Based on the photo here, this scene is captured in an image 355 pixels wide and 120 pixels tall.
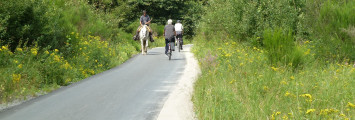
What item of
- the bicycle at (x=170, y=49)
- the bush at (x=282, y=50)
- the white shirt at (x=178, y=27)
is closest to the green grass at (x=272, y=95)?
the bush at (x=282, y=50)

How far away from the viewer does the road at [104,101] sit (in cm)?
741

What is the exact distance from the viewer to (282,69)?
1034cm

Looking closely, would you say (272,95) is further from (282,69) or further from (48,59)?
(48,59)

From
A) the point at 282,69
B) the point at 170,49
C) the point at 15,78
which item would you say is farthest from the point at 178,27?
the point at 15,78

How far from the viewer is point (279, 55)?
11367 millimetres

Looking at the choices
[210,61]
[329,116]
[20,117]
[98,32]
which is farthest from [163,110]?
[98,32]

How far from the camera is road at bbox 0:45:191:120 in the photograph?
24.3 ft

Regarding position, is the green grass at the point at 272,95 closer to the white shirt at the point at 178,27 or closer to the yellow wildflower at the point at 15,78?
the yellow wildflower at the point at 15,78

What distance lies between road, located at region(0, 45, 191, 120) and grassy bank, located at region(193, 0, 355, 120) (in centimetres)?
105

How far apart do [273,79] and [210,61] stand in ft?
13.0

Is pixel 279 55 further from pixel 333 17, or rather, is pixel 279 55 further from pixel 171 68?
pixel 171 68

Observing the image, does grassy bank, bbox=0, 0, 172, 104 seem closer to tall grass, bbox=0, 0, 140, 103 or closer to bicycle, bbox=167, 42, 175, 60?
tall grass, bbox=0, 0, 140, 103

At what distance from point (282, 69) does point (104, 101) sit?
4.45 meters

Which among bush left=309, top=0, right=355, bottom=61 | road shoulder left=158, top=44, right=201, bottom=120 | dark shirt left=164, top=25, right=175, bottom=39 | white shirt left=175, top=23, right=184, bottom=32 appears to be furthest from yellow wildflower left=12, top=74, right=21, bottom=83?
white shirt left=175, top=23, right=184, bottom=32
